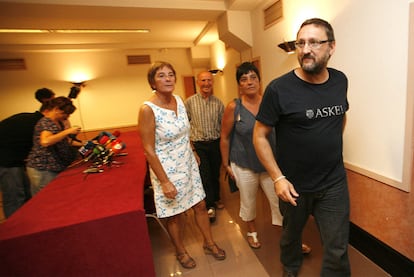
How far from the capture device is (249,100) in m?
1.70

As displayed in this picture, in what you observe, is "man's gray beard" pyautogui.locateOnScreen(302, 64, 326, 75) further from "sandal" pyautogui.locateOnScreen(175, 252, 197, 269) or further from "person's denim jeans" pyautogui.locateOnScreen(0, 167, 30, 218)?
"person's denim jeans" pyautogui.locateOnScreen(0, 167, 30, 218)

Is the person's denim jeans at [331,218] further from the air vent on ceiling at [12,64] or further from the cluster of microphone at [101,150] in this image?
the air vent on ceiling at [12,64]

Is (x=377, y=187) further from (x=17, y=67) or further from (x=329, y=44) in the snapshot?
(x=17, y=67)

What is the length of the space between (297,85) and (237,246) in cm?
143

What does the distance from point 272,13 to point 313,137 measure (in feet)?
7.06

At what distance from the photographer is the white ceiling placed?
9.17 feet

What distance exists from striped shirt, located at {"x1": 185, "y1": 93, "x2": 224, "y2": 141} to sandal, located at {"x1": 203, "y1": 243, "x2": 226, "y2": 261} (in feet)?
3.26

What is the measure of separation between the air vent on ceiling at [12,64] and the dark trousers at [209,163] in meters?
5.07

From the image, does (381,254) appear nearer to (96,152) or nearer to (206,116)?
(206,116)

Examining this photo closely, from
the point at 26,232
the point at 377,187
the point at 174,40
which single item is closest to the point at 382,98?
the point at 377,187

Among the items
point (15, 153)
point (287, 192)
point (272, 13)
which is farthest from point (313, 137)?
point (15, 153)

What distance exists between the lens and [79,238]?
3.67ft

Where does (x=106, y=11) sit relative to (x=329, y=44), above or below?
above

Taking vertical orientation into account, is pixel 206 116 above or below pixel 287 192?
above
